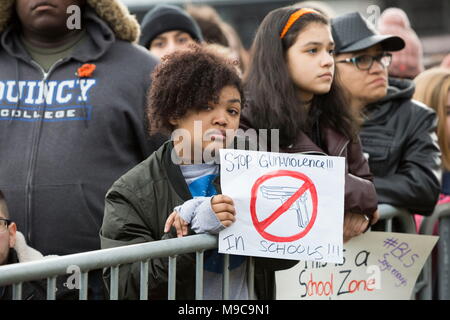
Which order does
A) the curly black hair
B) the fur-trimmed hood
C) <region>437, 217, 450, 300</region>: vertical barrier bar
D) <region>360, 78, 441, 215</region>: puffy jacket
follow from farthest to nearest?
<region>437, 217, 450, 300</region>: vertical barrier bar
<region>360, 78, 441, 215</region>: puffy jacket
the fur-trimmed hood
the curly black hair

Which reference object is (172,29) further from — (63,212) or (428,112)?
(63,212)

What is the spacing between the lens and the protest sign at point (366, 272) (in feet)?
13.8

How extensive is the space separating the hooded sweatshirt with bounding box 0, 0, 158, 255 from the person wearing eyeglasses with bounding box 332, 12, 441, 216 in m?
1.14

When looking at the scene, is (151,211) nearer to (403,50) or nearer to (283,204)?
(283,204)

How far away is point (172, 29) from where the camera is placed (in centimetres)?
618

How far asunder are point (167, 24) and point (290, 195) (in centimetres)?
279

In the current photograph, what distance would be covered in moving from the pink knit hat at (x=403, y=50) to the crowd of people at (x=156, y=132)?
3.05ft

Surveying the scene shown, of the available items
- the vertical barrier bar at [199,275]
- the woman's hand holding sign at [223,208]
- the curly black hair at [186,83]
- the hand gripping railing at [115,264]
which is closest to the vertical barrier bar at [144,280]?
the hand gripping railing at [115,264]

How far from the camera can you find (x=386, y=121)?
16.7ft

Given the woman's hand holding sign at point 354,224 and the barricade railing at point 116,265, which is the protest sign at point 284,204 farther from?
the woman's hand holding sign at point 354,224

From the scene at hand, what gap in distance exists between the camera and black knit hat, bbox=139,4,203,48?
6.18m

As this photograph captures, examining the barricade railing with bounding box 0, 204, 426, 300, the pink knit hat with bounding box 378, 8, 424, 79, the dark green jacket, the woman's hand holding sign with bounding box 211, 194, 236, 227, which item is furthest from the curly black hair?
the pink knit hat with bounding box 378, 8, 424, 79

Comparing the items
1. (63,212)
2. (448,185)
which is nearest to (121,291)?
(63,212)

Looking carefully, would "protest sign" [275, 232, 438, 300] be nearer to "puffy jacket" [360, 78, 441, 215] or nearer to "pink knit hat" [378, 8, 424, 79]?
"puffy jacket" [360, 78, 441, 215]
